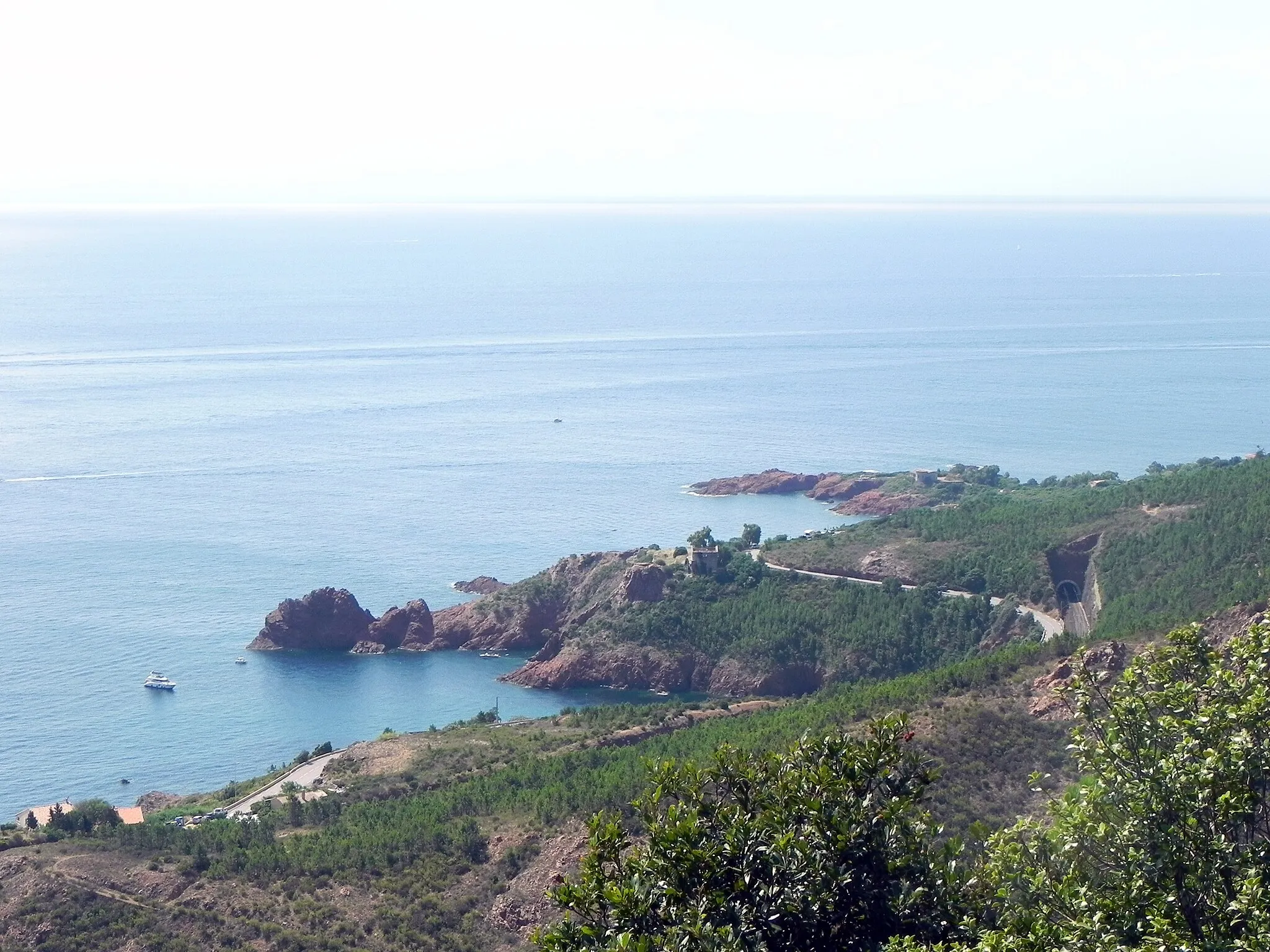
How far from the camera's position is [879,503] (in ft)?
282

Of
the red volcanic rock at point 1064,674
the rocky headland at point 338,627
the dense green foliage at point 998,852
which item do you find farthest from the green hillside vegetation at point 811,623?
the dense green foliage at point 998,852

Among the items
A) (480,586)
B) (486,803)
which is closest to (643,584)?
(480,586)

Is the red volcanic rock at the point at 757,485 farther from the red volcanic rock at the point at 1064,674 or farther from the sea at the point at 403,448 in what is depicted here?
the red volcanic rock at the point at 1064,674

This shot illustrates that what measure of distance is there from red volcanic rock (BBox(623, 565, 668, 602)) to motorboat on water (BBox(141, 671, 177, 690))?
1982 centimetres

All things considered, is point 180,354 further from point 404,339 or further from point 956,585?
point 956,585

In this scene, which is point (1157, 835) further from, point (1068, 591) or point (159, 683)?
point (159, 683)

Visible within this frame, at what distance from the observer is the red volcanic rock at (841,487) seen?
295 ft

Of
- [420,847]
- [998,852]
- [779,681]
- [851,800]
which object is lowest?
[779,681]

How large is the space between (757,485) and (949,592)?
31.7 meters

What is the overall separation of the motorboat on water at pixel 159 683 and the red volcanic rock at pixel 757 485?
39.4 metres

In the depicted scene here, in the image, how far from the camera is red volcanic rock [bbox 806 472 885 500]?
9006 centimetres

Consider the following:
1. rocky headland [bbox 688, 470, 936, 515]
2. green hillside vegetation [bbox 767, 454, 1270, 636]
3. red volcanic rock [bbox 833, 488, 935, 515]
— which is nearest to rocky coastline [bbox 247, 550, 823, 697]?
green hillside vegetation [bbox 767, 454, 1270, 636]

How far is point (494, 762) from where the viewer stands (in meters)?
43.4

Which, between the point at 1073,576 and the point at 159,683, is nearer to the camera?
the point at 1073,576
